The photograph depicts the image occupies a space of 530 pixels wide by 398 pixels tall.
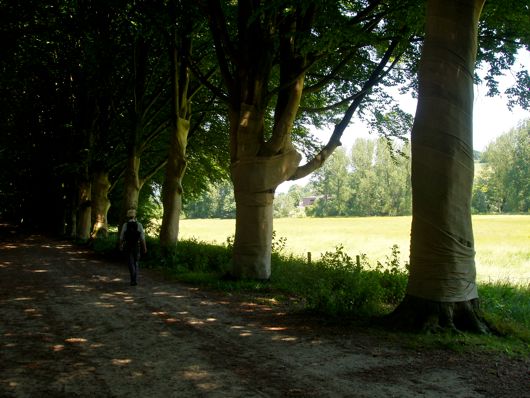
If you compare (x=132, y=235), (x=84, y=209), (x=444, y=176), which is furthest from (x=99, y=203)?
(x=444, y=176)

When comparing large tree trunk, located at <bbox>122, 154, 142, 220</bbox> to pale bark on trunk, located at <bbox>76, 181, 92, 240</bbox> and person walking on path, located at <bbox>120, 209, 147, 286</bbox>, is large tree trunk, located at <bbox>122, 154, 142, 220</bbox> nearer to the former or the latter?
person walking on path, located at <bbox>120, 209, 147, 286</bbox>

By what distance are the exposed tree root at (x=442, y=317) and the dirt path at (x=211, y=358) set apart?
484mm

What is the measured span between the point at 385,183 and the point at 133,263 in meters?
98.2

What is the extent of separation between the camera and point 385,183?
10462cm

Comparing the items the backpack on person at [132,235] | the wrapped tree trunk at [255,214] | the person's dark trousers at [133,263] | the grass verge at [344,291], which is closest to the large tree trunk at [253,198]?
the wrapped tree trunk at [255,214]

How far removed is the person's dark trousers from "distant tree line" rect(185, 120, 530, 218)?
215 ft

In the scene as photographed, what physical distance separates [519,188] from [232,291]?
68830 mm

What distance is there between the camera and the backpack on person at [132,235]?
11.5 meters

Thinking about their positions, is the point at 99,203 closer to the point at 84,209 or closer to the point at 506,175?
the point at 84,209

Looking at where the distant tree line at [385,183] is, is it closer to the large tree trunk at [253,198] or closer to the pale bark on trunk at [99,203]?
the pale bark on trunk at [99,203]

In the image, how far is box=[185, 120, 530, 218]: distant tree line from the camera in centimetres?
7088

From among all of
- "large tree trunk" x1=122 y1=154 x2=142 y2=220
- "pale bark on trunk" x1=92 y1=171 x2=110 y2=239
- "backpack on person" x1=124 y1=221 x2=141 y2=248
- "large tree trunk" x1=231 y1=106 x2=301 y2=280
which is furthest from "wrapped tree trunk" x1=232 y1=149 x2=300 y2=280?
"pale bark on trunk" x1=92 y1=171 x2=110 y2=239

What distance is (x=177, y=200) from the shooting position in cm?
1641

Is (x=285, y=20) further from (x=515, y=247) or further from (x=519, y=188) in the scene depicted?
(x=519, y=188)
